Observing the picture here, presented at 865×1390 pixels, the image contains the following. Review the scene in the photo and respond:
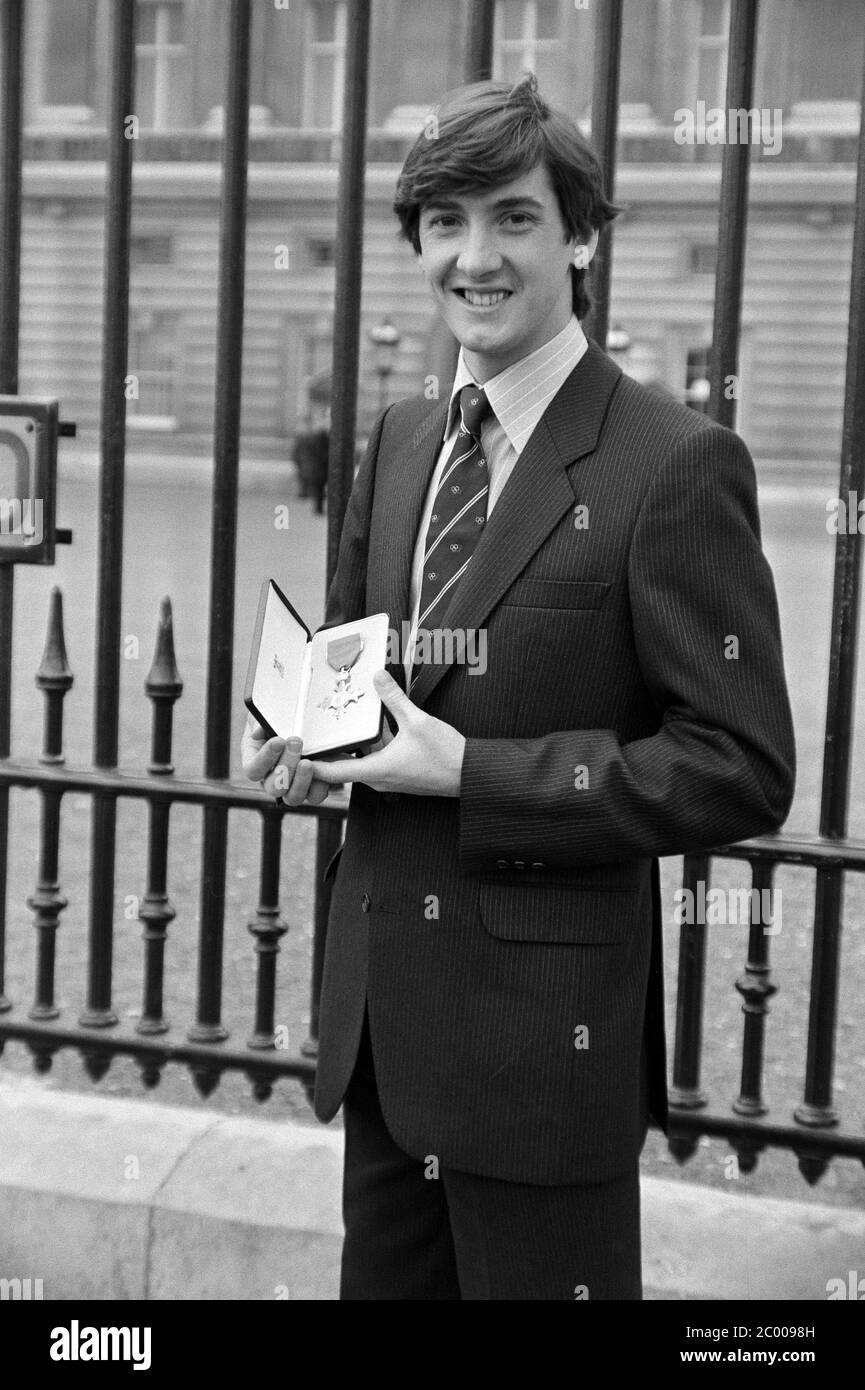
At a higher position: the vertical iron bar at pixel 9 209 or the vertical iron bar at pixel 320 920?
the vertical iron bar at pixel 9 209

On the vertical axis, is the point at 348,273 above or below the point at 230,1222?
above

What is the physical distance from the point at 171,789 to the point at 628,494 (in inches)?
56.2

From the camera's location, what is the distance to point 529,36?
25.3 meters

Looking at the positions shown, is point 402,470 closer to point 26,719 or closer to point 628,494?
point 628,494

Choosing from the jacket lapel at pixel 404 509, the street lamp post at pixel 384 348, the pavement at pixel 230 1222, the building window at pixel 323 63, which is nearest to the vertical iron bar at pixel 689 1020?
the pavement at pixel 230 1222

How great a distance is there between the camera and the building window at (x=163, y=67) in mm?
27422

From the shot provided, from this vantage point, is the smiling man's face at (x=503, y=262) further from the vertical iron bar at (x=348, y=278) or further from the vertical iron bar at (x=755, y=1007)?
the vertical iron bar at (x=755, y=1007)

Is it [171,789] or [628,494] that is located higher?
[628,494]

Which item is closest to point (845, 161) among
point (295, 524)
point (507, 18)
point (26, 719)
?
point (507, 18)

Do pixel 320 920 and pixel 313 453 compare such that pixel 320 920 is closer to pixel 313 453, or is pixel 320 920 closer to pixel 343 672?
pixel 343 672

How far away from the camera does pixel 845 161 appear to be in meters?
23.6

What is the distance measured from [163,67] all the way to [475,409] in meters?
27.8

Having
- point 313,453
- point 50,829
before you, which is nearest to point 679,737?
point 50,829

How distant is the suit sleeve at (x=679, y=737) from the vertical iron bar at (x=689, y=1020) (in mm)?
974
